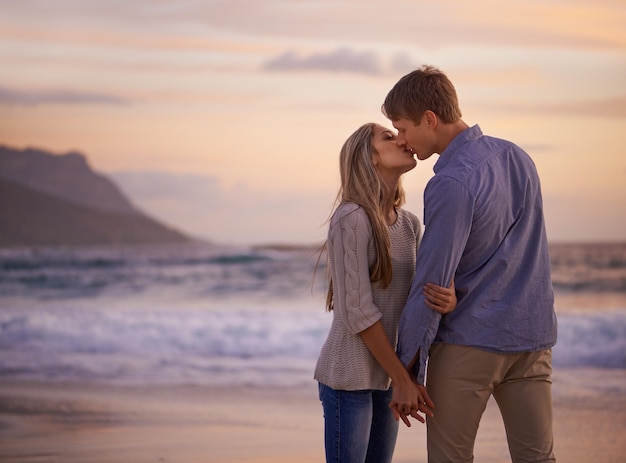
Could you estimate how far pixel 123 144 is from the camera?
1500 centimetres

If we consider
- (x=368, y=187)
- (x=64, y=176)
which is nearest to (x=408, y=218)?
(x=368, y=187)

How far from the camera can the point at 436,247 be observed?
84.5 inches

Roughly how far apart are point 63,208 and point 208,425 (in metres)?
14.9

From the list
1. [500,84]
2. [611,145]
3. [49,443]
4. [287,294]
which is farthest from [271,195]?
[49,443]

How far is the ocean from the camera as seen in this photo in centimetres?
734

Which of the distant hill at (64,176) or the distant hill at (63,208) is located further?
the distant hill at (63,208)

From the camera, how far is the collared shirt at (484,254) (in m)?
2.15

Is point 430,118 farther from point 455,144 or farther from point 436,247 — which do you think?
point 436,247

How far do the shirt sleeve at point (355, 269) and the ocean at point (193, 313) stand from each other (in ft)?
1.82

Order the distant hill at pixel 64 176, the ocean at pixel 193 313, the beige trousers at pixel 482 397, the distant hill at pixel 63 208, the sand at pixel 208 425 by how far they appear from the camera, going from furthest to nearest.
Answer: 1. the distant hill at pixel 63 208
2. the distant hill at pixel 64 176
3. the ocean at pixel 193 313
4. the sand at pixel 208 425
5. the beige trousers at pixel 482 397

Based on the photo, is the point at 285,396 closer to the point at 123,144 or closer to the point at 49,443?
the point at 49,443

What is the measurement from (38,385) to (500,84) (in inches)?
307

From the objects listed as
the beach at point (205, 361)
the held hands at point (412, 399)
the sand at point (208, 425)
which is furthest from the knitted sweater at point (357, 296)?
the sand at point (208, 425)

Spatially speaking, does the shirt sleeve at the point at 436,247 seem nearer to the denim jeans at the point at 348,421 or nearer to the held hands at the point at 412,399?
the held hands at the point at 412,399
